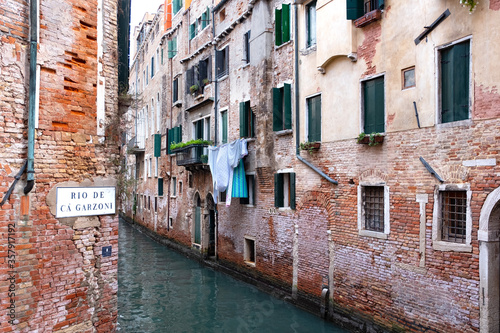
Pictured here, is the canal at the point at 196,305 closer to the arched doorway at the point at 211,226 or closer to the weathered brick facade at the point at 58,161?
the arched doorway at the point at 211,226

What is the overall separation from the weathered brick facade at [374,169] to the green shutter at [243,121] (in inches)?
21.1

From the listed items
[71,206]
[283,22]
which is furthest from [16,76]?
[283,22]

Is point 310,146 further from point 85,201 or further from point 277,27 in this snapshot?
point 85,201

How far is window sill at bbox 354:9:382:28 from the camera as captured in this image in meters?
8.86

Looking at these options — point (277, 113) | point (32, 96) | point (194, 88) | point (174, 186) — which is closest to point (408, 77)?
point (277, 113)

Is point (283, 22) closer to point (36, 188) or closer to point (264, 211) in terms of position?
point (264, 211)

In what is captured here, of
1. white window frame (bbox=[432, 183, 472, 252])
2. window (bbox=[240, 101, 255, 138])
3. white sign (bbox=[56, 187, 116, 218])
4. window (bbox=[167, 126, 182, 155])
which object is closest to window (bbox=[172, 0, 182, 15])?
window (bbox=[167, 126, 182, 155])

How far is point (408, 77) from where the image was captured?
27.6 feet

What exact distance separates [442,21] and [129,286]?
11532 mm

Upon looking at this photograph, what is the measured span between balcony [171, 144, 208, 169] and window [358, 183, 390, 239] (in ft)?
26.2

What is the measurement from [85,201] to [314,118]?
252 inches

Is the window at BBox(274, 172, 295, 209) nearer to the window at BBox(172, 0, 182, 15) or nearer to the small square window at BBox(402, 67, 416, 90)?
the small square window at BBox(402, 67, 416, 90)

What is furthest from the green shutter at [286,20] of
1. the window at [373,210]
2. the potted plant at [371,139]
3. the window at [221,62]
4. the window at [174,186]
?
the window at [174,186]

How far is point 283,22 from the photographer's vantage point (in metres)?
12.2
